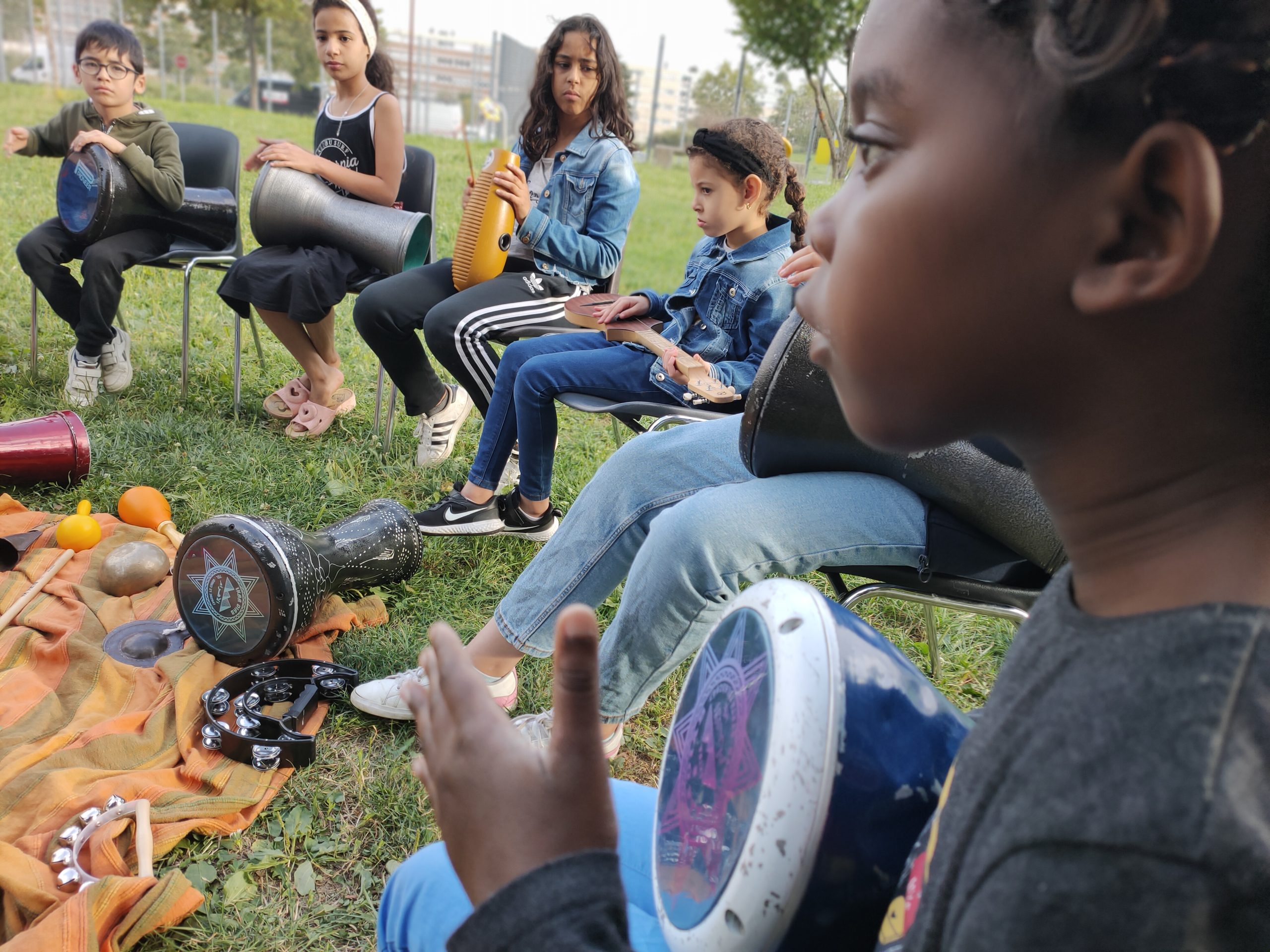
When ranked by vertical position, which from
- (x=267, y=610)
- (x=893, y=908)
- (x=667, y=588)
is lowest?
(x=267, y=610)

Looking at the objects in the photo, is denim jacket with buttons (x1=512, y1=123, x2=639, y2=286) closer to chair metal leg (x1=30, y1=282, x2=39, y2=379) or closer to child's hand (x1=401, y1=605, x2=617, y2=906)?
chair metal leg (x1=30, y1=282, x2=39, y2=379)

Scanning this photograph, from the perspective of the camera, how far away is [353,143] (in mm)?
4227

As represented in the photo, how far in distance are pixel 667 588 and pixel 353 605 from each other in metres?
1.49

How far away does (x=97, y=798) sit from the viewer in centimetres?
197

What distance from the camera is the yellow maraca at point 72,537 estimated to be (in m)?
2.82

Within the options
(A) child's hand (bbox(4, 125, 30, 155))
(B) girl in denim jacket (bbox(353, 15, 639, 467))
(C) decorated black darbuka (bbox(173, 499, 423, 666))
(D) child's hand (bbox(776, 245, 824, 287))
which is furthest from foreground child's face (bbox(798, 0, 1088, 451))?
(A) child's hand (bbox(4, 125, 30, 155))

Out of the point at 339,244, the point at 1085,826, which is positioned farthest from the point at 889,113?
the point at 339,244

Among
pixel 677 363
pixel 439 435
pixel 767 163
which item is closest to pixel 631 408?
pixel 677 363

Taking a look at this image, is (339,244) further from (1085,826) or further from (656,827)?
(1085,826)

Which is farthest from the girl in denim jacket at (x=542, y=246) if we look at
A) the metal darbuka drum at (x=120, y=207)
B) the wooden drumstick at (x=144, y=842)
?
the wooden drumstick at (x=144, y=842)

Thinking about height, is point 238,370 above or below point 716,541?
below

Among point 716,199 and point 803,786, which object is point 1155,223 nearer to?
point 803,786

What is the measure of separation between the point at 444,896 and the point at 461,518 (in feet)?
7.52

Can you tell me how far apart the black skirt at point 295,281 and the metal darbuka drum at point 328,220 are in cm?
8
